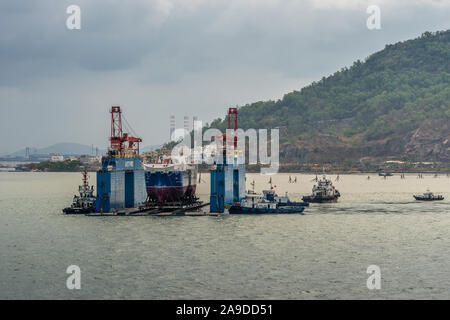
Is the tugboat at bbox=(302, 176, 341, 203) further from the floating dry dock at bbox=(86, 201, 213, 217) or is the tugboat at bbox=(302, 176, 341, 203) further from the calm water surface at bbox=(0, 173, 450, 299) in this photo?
the floating dry dock at bbox=(86, 201, 213, 217)

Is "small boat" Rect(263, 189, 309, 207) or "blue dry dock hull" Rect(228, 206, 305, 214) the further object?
"small boat" Rect(263, 189, 309, 207)

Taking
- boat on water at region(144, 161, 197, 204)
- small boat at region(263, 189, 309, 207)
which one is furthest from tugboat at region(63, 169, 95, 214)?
small boat at region(263, 189, 309, 207)

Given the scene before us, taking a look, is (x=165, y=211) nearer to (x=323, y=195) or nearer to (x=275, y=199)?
(x=275, y=199)

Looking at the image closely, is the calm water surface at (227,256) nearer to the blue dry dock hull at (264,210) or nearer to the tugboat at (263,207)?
the blue dry dock hull at (264,210)

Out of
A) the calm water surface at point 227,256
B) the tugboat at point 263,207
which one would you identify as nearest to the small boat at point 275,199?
the tugboat at point 263,207

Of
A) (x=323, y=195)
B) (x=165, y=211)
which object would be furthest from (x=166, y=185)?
(x=323, y=195)

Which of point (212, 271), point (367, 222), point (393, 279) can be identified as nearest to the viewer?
point (393, 279)
